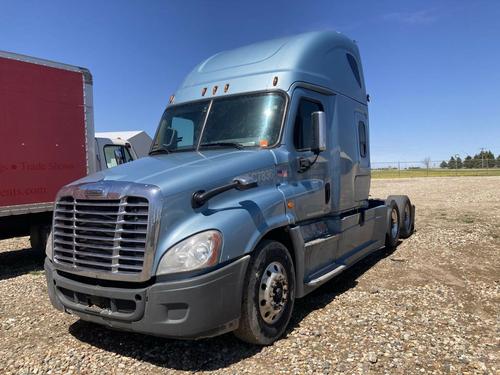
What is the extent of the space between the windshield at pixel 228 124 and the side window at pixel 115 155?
20.1 feet

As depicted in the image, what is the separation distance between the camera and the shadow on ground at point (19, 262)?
811cm

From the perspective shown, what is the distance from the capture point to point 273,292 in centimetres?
441

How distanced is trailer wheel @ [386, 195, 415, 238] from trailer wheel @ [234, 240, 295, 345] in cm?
563

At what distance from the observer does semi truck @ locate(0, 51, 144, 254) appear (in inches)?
293

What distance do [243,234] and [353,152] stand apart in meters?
3.61

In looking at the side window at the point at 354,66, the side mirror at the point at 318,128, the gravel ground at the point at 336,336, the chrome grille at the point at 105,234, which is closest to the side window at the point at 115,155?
the gravel ground at the point at 336,336

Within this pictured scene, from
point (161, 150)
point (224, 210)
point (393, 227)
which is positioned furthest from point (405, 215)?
point (224, 210)

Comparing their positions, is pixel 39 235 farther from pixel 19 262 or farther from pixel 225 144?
pixel 225 144

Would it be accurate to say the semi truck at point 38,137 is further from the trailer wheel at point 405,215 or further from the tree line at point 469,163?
the tree line at point 469,163

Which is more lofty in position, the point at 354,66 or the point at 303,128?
the point at 354,66

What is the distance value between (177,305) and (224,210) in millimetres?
944

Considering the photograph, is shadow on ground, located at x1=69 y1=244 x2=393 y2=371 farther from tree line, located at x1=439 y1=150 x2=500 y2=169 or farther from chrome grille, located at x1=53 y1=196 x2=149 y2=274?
tree line, located at x1=439 y1=150 x2=500 y2=169

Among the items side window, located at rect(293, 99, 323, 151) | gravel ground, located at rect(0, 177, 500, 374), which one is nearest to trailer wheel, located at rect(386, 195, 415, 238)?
gravel ground, located at rect(0, 177, 500, 374)

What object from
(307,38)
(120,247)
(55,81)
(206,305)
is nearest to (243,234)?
(206,305)
